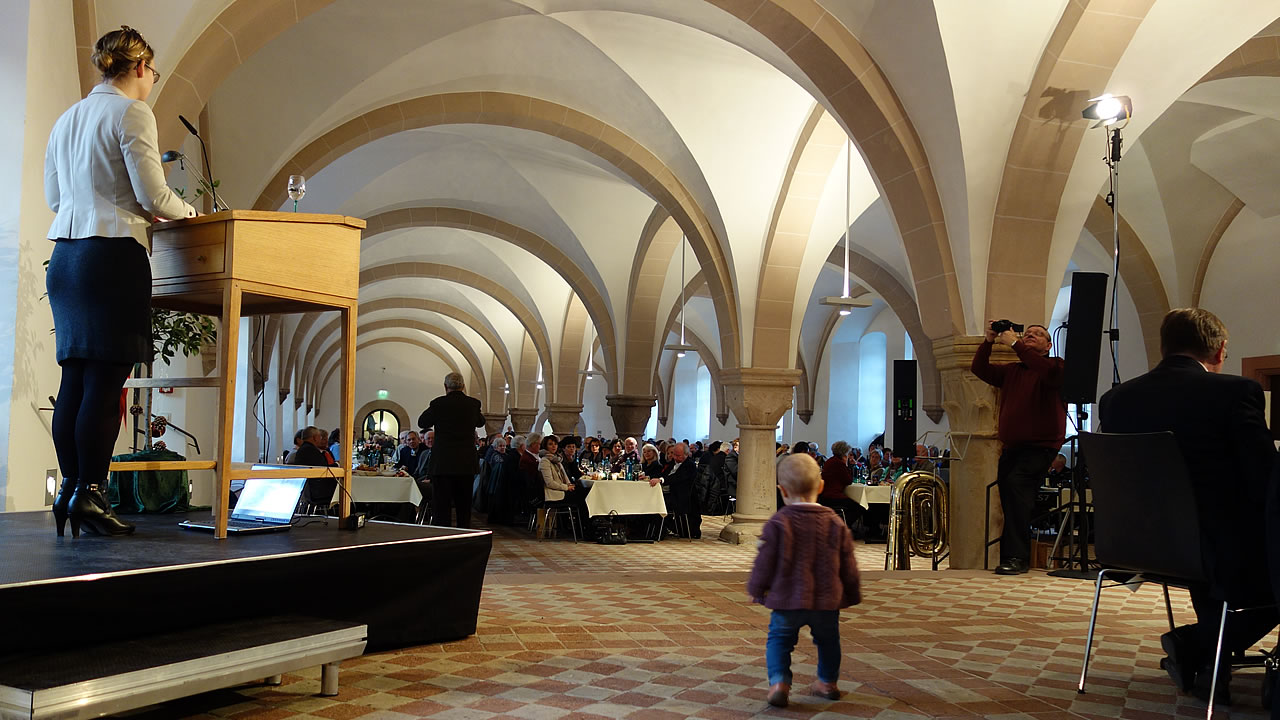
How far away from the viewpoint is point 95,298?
264 cm

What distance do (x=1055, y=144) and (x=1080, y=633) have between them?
430 cm

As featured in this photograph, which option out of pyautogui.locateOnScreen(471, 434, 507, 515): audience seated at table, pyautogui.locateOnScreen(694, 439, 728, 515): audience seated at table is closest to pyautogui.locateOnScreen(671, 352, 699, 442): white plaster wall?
pyautogui.locateOnScreen(694, 439, 728, 515): audience seated at table

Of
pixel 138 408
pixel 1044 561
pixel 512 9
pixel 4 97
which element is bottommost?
pixel 1044 561

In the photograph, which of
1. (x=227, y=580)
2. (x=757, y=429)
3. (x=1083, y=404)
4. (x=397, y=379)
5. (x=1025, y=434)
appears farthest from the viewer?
(x=397, y=379)

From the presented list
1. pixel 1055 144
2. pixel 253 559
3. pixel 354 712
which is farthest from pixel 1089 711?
pixel 1055 144

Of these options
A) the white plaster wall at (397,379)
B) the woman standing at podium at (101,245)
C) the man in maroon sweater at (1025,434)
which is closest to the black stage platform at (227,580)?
the woman standing at podium at (101,245)

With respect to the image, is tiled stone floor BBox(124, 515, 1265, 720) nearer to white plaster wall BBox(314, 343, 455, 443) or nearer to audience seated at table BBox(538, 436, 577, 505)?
audience seated at table BBox(538, 436, 577, 505)

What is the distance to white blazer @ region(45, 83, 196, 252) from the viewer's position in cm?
261

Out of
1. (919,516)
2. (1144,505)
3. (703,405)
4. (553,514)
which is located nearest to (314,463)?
(553,514)

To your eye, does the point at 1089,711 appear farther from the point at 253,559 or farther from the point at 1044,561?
the point at 1044,561

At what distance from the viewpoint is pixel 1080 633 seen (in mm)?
3930

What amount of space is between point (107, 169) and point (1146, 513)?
3097mm

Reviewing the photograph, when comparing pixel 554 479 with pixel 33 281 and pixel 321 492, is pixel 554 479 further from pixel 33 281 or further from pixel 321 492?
pixel 33 281

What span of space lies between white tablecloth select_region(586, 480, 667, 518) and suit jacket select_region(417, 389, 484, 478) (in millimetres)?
2890
